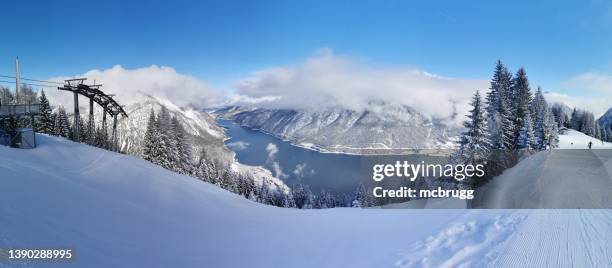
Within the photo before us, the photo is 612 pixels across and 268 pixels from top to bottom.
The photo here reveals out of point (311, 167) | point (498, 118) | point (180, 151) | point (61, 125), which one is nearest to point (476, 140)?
point (498, 118)

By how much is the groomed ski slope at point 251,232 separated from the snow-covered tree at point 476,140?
15635mm

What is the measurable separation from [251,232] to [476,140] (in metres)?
21.0

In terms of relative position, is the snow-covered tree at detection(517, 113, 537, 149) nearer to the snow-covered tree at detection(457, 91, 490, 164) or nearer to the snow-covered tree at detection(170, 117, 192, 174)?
the snow-covered tree at detection(457, 91, 490, 164)

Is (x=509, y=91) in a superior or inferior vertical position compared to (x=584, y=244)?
superior

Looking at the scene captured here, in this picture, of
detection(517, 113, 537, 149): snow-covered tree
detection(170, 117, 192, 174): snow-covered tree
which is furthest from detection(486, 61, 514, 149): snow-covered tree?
detection(170, 117, 192, 174): snow-covered tree

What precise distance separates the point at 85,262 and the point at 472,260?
8.08m

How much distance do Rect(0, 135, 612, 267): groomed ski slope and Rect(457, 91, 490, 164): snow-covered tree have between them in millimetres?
15635

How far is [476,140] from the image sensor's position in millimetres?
26609

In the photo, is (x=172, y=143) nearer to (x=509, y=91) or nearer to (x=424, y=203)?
(x=424, y=203)

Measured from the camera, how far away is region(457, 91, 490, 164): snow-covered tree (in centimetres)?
2658

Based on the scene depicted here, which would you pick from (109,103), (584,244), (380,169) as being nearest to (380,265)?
(584,244)

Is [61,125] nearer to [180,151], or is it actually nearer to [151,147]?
[180,151]

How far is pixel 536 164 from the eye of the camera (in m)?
30.0

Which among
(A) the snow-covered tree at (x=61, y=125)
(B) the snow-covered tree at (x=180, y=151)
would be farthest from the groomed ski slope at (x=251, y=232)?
(A) the snow-covered tree at (x=61, y=125)
